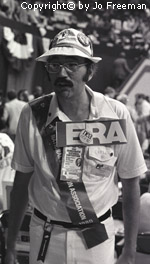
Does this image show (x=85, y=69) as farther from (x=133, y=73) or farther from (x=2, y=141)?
(x=133, y=73)

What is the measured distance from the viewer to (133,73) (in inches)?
640

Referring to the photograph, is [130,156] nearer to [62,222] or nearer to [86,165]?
[86,165]

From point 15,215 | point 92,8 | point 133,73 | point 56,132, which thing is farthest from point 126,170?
point 92,8

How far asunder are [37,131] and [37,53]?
39.0ft

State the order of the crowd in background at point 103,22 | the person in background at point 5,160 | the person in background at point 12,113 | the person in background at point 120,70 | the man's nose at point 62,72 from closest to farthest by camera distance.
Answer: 1. the man's nose at point 62,72
2. the person in background at point 5,160
3. the person in background at point 12,113
4. the crowd in background at point 103,22
5. the person in background at point 120,70

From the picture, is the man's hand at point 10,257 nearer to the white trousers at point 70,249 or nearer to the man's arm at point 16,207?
the man's arm at point 16,207

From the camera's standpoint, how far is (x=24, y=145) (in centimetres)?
213

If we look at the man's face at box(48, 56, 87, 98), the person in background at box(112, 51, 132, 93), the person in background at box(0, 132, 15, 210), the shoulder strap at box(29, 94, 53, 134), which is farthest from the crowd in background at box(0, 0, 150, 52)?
the man's face at box(48, 56, 87, 98)

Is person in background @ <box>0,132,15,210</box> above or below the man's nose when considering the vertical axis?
below

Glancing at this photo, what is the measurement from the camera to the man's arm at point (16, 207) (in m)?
Answer: 2.20

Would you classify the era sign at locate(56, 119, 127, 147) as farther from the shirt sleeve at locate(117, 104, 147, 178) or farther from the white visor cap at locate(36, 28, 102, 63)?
the white visor cap at locate(36, 28, 102, 63)

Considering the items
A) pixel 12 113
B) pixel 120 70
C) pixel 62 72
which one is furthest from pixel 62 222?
pixel 120 70

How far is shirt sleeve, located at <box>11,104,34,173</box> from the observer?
6.96 feet

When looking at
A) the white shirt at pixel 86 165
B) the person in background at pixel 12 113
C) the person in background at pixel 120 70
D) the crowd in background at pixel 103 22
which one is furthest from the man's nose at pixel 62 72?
the person in background at pixel 120 70
